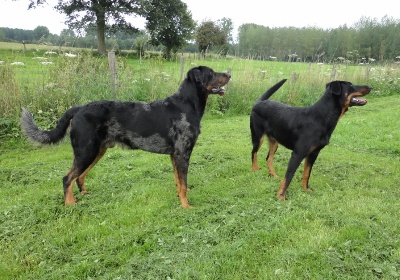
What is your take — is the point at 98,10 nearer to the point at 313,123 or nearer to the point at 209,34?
the point at 209,34

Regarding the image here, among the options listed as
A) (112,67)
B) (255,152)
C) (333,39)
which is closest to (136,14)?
(112,67)

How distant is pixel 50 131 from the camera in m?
4.56

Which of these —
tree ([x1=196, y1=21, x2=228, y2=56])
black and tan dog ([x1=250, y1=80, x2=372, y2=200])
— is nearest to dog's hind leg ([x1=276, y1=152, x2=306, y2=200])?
black and tan dog ([x1=250, y1=80, x2=372, y2=200])

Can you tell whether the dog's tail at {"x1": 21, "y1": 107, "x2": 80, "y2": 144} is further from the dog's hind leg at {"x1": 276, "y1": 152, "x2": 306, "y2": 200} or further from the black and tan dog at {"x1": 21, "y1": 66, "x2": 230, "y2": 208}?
the dog's hind leg at {"x1": 276, "y1": 152, "x2": 306, "y2": 200}

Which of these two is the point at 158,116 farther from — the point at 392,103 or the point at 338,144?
the point at 392,103

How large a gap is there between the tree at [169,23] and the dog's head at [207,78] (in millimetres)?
28618

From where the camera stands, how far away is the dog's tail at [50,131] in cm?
453

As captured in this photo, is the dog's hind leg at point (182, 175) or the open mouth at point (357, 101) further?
the open mouth at point (357, 101)

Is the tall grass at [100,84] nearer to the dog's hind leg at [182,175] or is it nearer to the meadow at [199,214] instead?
the meadow at [199,214]

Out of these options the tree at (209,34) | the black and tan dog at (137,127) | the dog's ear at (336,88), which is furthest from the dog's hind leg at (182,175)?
the tree at (209,34)

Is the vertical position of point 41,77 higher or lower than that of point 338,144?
higher

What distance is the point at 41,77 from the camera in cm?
901

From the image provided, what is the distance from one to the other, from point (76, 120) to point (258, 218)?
9.62 feet

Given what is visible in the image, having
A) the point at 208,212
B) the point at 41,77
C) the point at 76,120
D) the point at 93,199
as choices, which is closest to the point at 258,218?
the point at 208,212
